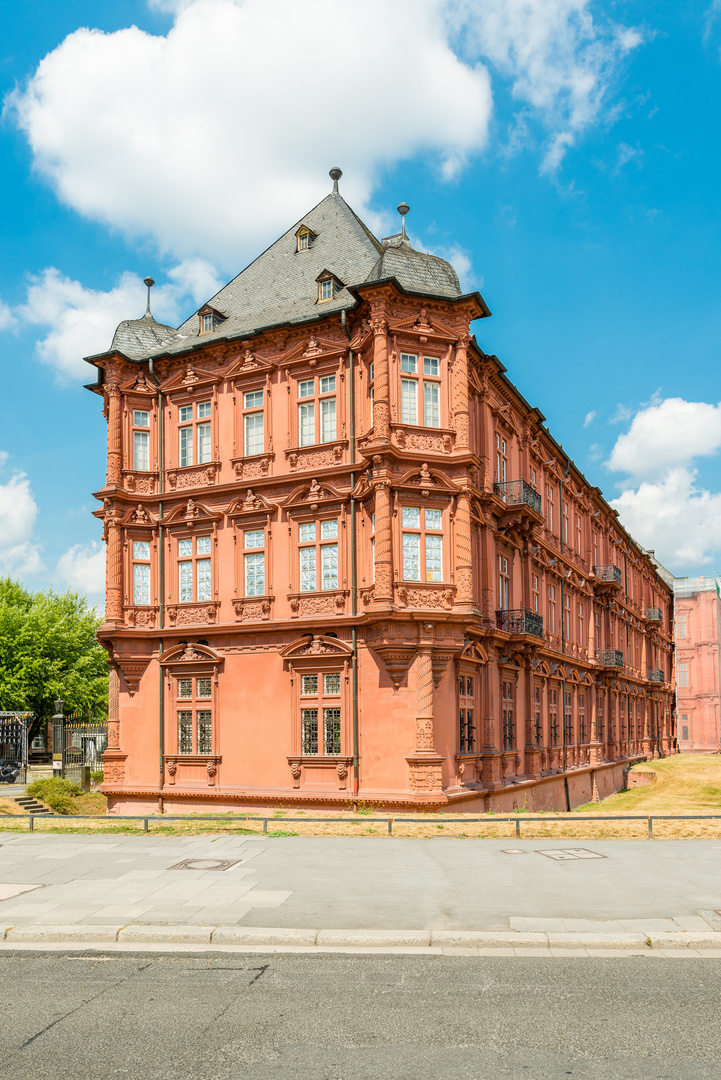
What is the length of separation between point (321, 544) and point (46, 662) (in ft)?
120

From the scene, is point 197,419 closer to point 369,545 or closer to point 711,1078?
point 369,545

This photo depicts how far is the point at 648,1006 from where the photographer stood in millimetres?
8078

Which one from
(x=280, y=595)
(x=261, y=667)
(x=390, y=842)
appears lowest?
(x=390, y=842)

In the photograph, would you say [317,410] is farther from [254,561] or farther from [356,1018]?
[356,1018]

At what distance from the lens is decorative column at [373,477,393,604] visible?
23609 mm

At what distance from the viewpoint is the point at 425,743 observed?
23.2 metres

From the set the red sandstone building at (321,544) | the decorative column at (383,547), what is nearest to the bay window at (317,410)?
the red sandstone building at (321,544)

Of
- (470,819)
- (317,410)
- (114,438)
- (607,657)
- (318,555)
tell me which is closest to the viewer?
(470,819)

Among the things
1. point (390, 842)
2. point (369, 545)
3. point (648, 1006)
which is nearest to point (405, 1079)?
point (648, 1006)

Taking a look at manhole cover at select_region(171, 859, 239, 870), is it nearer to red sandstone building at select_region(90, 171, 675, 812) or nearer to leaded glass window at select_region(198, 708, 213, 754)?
red sandstone building at select_region(90, 171, 675, 812)

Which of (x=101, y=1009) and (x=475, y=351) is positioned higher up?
(x=475, y=351)

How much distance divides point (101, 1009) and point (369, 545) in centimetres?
1774

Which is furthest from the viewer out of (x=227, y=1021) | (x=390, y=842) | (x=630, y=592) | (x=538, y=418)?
(x=630, y=592)

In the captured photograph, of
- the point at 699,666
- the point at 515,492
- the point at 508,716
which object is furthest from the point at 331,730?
the point at 699,666
